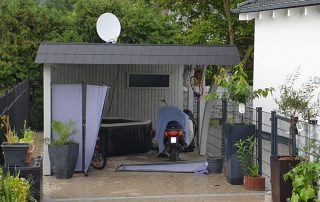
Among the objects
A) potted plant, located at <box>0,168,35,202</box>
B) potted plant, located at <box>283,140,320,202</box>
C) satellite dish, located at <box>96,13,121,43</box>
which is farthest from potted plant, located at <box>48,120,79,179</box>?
potted plant, located at <box>283,140,320,202</box>

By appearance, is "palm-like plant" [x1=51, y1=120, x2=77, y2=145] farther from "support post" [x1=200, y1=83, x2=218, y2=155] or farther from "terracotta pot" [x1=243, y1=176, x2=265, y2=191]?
"support post" [x1=200, y1=83, x2=218, y2=155]

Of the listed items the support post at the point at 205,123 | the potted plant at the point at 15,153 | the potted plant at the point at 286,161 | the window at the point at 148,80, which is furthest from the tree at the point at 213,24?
the potted plant at the point at 15,153

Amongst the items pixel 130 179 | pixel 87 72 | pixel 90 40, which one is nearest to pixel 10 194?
pixel 130 179

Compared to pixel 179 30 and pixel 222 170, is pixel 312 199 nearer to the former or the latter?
pixel 222 170

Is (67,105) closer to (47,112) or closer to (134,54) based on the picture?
(47,112)

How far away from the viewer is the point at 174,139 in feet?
47.7

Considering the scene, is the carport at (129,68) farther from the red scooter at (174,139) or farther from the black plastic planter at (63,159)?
the red scooter at (174,139)

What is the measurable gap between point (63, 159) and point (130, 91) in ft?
19.8

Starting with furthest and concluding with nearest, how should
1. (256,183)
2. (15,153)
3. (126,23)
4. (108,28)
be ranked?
(126,23) < (108,28) < (256,183) < (15,153)

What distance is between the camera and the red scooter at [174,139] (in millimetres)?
14526

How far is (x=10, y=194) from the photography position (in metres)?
7.81

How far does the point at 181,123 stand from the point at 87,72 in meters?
4.26

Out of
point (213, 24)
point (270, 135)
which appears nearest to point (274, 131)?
point (270, 135)

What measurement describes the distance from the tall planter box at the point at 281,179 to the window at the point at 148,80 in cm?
879
